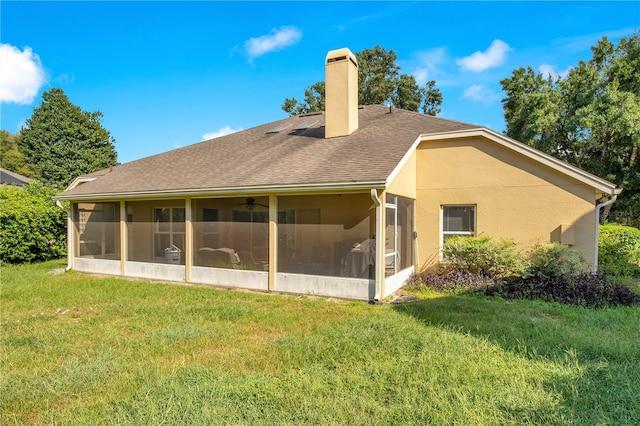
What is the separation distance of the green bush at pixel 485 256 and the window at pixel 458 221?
614 mm

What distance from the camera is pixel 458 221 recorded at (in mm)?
9570

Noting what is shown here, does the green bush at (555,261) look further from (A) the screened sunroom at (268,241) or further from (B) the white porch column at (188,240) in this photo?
(B) the white porch column at (188,240)

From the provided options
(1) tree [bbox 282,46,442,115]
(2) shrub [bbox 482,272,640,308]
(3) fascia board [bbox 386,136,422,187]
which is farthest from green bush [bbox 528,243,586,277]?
(1) tree [bbox 282,46,442,115]

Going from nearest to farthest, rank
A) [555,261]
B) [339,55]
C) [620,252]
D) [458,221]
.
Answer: [555,261]
[458,221]
[339,55]
[620,252]

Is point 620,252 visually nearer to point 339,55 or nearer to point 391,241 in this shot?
point 391,241

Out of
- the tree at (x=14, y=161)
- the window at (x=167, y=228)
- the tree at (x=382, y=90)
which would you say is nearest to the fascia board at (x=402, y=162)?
the window at (x=167, y=228)

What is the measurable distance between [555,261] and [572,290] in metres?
0.97

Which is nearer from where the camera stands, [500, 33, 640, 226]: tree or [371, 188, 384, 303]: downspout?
[371, 188, 384, 303]: downspout

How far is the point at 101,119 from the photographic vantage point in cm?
3666

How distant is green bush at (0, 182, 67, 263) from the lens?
1225cm

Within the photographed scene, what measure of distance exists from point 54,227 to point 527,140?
2394 cm

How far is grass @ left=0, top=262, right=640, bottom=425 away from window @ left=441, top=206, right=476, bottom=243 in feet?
9.54

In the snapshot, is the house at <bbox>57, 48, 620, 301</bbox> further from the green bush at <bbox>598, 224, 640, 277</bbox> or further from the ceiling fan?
the green bush at <bbox>598, 224, 640, 277</bbox>

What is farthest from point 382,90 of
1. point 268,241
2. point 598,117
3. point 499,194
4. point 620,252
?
point 268,241
